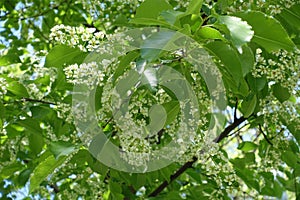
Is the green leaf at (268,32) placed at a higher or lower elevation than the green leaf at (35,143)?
higher

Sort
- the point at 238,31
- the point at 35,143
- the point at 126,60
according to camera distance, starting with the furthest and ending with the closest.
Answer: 1. the point at 35,143
2. the point at 126,60
3. the point at 238,31

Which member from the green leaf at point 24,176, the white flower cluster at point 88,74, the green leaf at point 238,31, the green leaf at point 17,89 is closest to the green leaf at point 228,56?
the green leaf at point 238,31

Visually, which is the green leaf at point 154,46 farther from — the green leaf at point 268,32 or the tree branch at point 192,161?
the tree branch at point 192,161

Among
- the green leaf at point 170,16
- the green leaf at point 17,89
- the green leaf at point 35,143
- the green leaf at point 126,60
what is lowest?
the green leaf at point 35,143

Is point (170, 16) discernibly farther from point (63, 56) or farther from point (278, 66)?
point (278, 66)

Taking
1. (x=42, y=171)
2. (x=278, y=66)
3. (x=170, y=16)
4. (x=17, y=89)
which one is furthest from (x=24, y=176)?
(x=170, y=16)

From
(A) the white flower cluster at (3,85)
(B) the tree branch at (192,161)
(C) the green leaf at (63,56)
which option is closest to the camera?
(C) the green leaf at (63,56)

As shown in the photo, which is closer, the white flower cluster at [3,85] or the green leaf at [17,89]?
the white flower cluster at [3,85]

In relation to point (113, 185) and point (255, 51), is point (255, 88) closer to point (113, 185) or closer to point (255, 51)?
point (255, 51)
